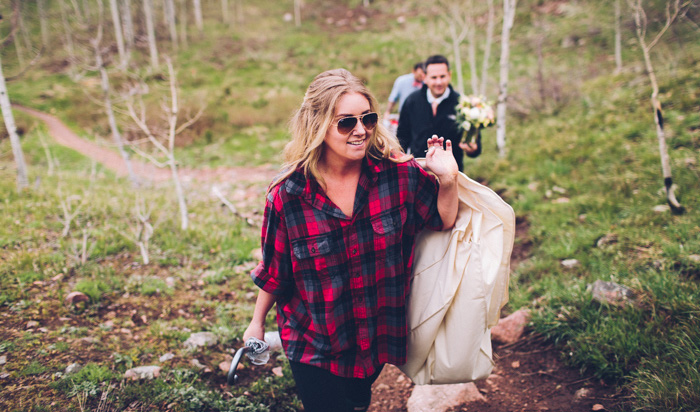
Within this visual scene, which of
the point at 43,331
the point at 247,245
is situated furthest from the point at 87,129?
the point at 43,331

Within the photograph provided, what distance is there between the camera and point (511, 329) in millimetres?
3871

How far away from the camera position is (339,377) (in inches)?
80.8

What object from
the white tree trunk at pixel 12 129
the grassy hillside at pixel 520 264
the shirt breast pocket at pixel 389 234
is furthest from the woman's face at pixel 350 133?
the white tree trunk at pixel 12 129

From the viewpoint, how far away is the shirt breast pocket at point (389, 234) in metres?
1.94

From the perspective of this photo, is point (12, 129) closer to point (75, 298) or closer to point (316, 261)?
point (75, 298)

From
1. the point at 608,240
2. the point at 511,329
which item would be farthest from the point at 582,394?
the point at 608,240

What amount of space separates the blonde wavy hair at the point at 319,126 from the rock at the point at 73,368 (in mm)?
2411

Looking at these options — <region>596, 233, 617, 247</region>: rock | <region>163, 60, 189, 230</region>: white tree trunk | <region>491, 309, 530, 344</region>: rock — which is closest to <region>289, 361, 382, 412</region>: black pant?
<region>491, 309, 530, 344</region>: rock

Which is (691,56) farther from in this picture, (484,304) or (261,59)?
(261,59)

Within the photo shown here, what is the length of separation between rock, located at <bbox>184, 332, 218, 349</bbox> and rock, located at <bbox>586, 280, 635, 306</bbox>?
3.59 meters

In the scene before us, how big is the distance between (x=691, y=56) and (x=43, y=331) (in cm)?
1223

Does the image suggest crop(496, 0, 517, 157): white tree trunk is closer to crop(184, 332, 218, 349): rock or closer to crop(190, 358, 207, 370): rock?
crop(184, 332, 218, 349): rock

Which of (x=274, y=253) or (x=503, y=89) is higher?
(x=503, y=89)

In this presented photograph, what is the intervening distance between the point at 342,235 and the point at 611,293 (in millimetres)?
2869
